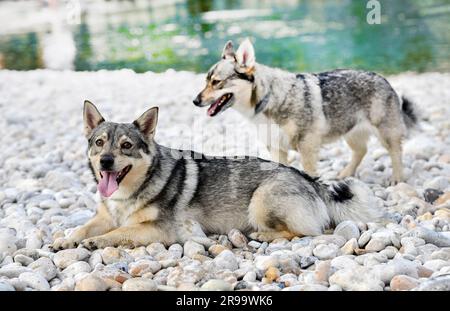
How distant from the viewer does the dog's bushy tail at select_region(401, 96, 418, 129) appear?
5766 millimetres

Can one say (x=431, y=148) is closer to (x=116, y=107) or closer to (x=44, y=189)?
(x=44, y=189)

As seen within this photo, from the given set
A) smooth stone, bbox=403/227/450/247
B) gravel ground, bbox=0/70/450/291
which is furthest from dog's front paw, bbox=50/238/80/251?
smooth stone, bbox=403/227/450/247

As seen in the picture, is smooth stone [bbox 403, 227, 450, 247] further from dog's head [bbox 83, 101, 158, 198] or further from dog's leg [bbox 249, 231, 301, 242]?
dog's head [bbox 83, 101, 158, 198]

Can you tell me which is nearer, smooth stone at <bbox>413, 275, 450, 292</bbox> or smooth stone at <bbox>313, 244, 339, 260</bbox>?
smooth stone at <bbox>413, 275, 450, 292</bbox>

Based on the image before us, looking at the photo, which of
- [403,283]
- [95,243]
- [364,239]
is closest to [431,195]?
[364,239]

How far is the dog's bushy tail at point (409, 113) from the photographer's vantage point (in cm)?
577

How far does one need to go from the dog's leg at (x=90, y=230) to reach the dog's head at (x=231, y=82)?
4.71ft

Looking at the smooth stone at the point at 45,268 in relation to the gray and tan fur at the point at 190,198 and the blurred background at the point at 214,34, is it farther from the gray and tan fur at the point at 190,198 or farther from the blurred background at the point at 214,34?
the blurred background at the point at 214,34

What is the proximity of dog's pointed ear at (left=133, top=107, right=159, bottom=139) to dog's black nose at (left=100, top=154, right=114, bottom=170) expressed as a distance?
352 mm

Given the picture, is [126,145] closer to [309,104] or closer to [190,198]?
[190,198]

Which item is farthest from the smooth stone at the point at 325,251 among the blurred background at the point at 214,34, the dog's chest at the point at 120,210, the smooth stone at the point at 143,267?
the blurred background at the point at 214,34

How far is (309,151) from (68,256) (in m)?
2.37

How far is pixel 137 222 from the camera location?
3816 mm
